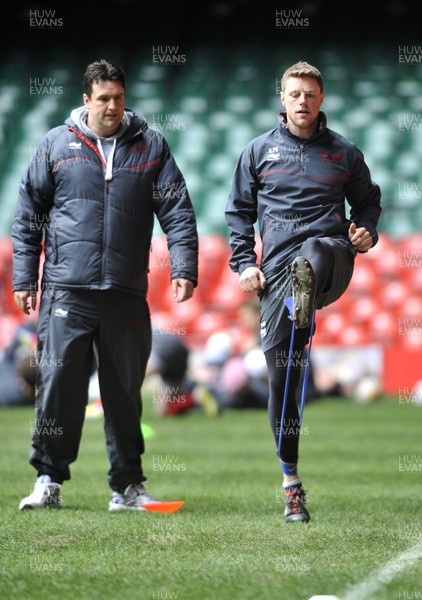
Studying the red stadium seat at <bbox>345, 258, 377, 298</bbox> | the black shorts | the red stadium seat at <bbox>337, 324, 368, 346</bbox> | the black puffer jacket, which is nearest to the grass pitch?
the black shorts

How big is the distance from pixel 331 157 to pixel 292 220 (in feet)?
1.05

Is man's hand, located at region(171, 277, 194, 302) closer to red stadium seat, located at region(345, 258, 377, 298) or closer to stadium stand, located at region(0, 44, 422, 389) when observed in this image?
stadium stand, located at region(0, 44, 422, 389)

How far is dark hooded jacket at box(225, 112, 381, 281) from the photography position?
459 cm

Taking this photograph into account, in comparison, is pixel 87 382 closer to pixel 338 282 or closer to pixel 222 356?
pixel 338 282

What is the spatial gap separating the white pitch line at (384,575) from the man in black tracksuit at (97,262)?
168 centimetres

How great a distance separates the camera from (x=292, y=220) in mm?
4598

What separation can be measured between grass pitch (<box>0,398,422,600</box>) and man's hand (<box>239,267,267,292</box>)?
985 mm

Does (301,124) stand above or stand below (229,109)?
below

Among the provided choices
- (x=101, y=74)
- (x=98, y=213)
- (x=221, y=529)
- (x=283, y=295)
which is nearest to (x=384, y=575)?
(x=221, y=529)

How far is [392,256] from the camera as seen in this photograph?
49.6ft

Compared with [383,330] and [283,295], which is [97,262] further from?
[383,330]

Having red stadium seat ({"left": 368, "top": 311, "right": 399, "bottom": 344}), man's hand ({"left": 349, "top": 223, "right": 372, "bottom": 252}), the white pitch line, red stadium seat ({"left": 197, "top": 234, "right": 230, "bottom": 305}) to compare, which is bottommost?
the white pitch line

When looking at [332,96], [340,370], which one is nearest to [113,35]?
[332,96]

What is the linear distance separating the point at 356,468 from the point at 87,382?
256 centimetres
